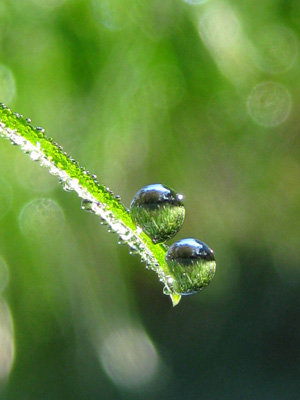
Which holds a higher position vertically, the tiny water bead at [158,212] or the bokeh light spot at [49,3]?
the bokeh light spot at [49,3]

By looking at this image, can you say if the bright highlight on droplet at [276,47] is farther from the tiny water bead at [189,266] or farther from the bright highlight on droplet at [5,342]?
the tiny water bead at [189,266]

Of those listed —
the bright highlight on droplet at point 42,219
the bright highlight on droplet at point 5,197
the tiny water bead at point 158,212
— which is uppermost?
the bright highlight on droplet at point 5,197

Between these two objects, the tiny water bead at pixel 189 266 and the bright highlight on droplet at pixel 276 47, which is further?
the bright highlight on droplet at pixel 276 47

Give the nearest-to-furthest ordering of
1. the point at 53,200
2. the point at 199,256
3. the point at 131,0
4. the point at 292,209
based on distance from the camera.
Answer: the point at 199,256, the point at 131,0, the point at 53,200, the point at 292,209

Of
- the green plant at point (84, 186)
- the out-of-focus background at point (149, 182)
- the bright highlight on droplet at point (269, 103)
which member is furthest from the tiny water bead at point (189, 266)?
the bright highlight on droplet at point (269, 103)

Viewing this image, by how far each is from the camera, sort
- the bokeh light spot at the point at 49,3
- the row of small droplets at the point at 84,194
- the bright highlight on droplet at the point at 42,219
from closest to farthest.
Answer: the row of small droplets at the point at 84,194 → the bokeh light spot at the point at 49,3 → the bright highlight on droplet at the point at 42,219

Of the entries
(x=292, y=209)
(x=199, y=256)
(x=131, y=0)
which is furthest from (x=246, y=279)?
(x=199, y=256)

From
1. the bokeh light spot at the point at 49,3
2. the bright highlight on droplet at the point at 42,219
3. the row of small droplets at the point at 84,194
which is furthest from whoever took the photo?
the bright highlight on droplet at the point at 42,219

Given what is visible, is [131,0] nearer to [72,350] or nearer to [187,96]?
[187,96]
